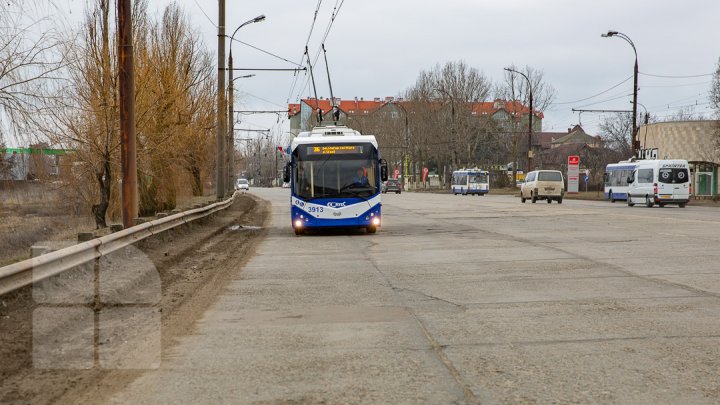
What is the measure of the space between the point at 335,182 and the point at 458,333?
14.8 meters

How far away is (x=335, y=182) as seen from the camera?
2197 centimetres

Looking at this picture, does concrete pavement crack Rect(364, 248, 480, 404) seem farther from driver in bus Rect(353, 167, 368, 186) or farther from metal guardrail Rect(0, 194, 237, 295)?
driver in bus Rect(353, 167, 368, 186)

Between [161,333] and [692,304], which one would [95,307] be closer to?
[161,333]

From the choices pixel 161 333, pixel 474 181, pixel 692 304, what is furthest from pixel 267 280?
pixel 474 181

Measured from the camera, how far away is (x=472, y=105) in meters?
89.1

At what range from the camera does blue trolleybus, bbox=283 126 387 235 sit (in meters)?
21.7

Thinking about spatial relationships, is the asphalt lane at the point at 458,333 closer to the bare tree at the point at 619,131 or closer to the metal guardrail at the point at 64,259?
the metal guardrail at the point at 64,259

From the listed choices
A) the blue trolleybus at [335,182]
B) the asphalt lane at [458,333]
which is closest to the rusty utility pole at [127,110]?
the asphalt lane at [458,333]

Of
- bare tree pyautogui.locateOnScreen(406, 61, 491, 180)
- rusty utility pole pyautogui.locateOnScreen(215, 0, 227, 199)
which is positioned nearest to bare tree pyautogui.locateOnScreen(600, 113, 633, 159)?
bare tree pyautogui.locateOnScreen(406, 61, 491, 180)

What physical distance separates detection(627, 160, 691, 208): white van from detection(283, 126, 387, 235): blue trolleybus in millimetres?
24254

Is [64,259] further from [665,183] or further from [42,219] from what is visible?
[665,183]

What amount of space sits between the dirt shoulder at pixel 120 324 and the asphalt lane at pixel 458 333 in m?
0.25

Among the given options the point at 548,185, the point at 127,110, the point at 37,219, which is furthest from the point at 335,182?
the point at 548,185

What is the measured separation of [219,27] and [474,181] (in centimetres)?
4574
